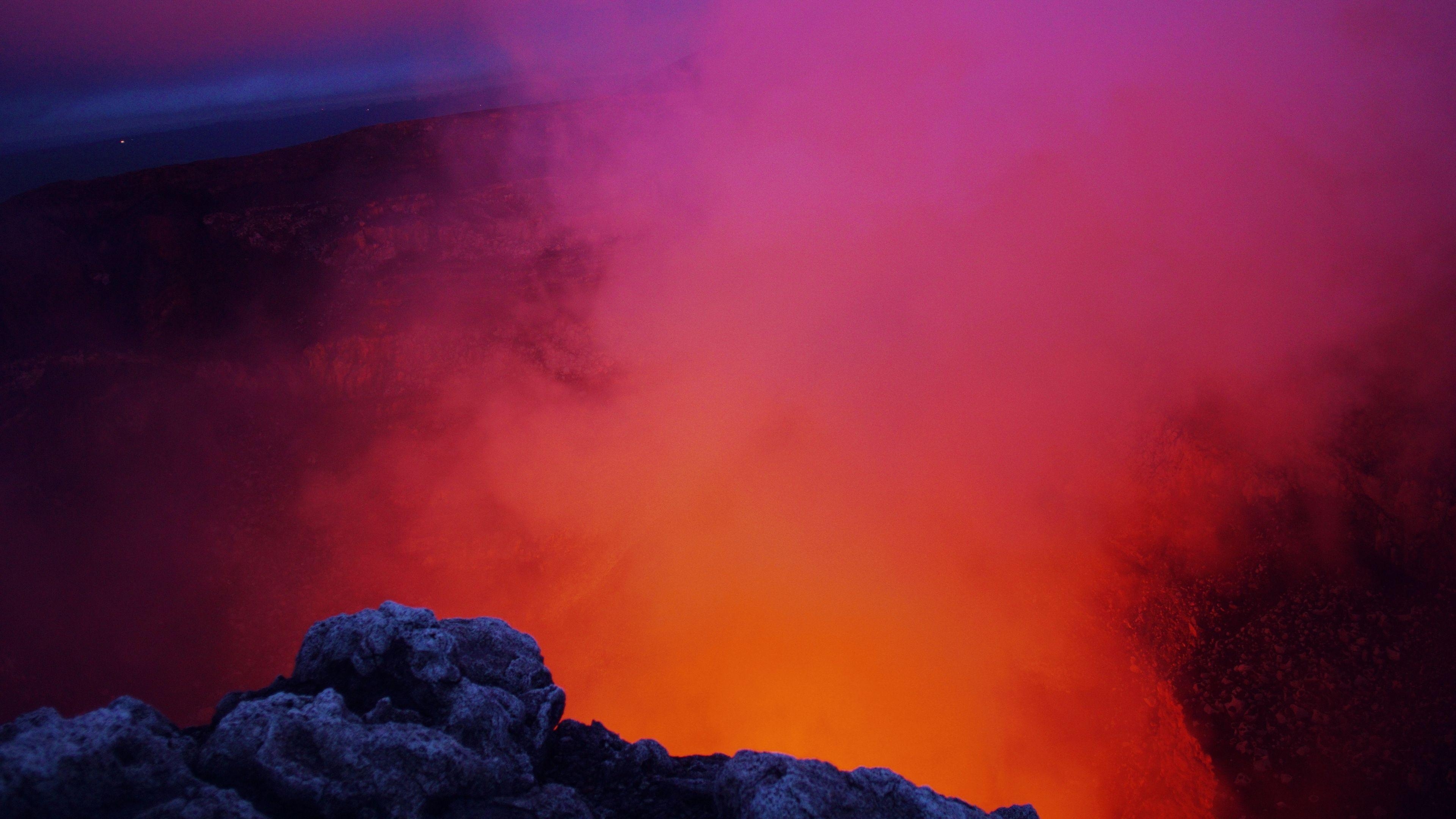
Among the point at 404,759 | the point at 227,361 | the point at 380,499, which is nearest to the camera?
the point at 404,759

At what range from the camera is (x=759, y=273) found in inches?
559

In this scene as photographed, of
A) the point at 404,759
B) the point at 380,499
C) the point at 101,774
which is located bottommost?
the point at 101,774

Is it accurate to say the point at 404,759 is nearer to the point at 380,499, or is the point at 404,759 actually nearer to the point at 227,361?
the point at 380,499

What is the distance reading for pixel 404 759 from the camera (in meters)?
3.32

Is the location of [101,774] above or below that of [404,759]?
below

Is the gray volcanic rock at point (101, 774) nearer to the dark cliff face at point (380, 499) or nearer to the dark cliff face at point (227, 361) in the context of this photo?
the dark cliff face at point (380, 499)

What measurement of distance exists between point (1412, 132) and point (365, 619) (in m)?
15.4

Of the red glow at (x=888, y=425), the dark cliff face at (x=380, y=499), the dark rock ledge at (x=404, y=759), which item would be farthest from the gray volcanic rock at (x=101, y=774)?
the red glow at (x=888, y=425)

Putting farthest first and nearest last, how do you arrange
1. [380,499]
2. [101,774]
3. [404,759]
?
1. [380,499]
2. [404,759]
3. [101,774]

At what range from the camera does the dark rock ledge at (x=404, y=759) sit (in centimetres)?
291

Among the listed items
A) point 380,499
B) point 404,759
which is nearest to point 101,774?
point 404,759

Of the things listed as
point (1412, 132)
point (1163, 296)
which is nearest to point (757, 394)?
point (1163, 296)

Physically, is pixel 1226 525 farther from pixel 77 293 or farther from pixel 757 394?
pixel 77 293

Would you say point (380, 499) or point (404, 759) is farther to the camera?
point (380, 499)
